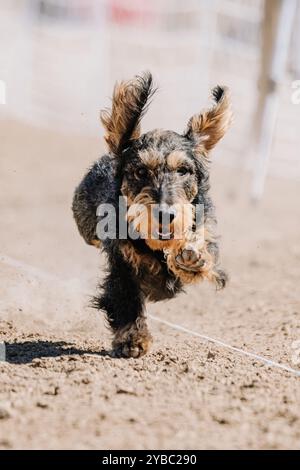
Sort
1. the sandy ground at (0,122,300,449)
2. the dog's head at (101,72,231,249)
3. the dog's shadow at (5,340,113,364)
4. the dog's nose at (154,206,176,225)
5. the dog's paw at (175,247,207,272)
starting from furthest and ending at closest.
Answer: the dog's shadow at (5,340,113,364), the dog's paw at (175,247,207,272), the dog's head at (101,72,231,249), the dog's nose at (154,206,176,225), the sandy ground at (0,122,300,449)

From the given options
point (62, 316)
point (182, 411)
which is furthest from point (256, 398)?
point (62, 316)

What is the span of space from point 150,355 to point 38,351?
72cm

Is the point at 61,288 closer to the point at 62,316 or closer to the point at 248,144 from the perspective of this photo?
the point at 62,316

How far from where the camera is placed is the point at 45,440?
365cm

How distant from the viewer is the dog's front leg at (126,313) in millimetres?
5211

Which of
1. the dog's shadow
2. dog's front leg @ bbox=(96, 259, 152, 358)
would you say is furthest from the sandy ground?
dog's front leg @ bbox=(96, 259, 152, 358)

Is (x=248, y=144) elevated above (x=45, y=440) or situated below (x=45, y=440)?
above

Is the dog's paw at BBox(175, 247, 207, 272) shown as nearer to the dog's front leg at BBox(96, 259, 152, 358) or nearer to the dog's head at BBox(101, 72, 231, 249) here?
the dog's head at BBox(101, 72, 231, 249)

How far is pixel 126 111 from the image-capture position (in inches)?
207

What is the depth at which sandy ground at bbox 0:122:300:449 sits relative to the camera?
149 inches

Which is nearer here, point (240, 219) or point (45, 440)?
point (45, 440)

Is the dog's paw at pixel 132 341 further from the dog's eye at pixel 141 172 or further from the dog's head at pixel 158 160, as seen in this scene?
the dog's eye at pixel 141 172
